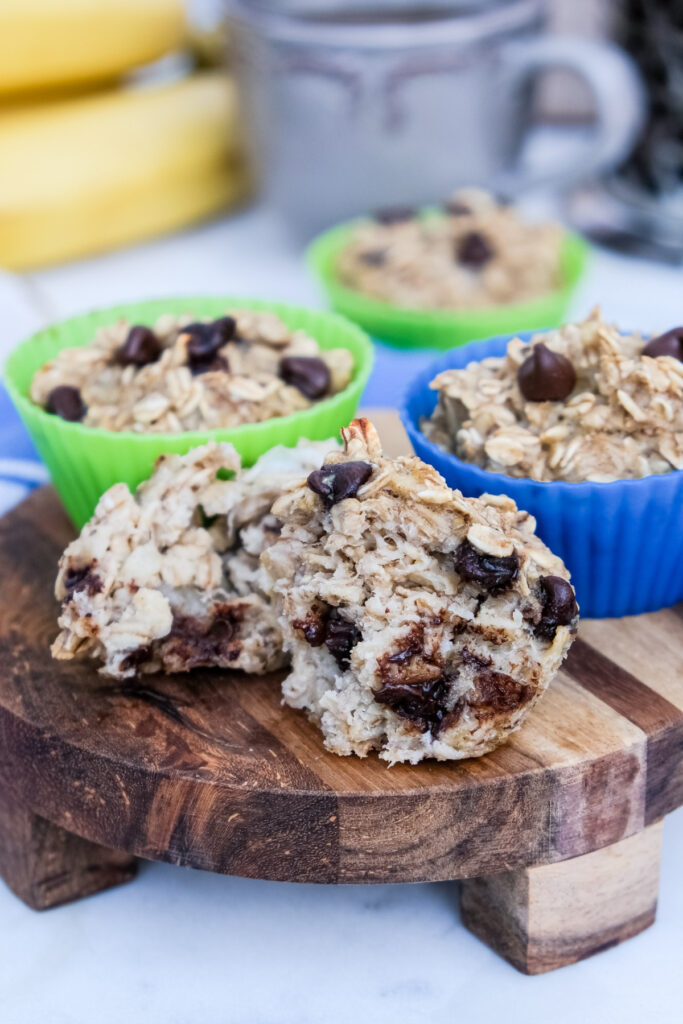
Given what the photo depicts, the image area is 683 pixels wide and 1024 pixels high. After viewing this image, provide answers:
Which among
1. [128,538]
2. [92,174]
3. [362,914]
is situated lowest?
[362,914]

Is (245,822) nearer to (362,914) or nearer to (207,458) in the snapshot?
(362,914)

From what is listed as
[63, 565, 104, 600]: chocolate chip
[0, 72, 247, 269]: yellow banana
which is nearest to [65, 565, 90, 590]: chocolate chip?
[63, 565, 104, 600]: chocolate chip

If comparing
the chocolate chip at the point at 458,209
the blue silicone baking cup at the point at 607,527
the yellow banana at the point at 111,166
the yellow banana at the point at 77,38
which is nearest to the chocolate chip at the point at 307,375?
the blue silicone baking cup at the point at 607,527

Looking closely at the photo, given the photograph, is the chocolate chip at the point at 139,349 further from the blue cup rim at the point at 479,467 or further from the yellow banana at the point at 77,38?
the yellow banana at the point at 77,38

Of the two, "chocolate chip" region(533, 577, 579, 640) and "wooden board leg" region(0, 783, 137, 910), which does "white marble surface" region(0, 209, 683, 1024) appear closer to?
"wooden board leg" region(0, 783, 137, 910)

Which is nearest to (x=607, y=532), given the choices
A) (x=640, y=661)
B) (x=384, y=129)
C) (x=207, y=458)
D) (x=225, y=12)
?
(x=640, y=661)

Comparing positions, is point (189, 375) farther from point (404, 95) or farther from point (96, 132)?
point (96, 132)

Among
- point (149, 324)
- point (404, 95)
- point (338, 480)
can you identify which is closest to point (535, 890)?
point (338, 480)
